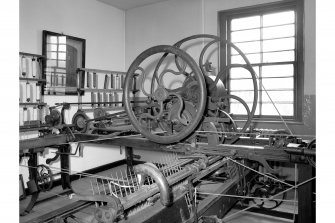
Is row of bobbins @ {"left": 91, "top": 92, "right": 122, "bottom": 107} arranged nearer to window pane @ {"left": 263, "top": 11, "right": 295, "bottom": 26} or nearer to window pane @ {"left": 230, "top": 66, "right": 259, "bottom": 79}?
window pane @ {"left": 230, "top": 66, "right": 259, "bottom": 79}

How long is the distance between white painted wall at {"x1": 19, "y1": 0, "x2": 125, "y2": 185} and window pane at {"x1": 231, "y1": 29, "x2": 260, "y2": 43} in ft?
8.37

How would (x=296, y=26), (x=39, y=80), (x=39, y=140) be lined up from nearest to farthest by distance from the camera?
(x=39, y=140) → (x=39, y=80) → (x=296, y=26)

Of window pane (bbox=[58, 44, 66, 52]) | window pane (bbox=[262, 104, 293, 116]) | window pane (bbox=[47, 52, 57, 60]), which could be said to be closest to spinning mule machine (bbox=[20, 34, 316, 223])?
window pane (bbox=[262, 104, 293, 116])

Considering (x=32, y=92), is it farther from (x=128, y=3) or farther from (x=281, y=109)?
(x=281, y=109)

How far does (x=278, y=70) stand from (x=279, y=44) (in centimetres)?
43

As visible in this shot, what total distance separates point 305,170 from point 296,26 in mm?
3001

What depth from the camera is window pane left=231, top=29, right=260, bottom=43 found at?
16.2ft

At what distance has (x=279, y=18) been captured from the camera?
4703 millimetres

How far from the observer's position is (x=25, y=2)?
14.4 ft

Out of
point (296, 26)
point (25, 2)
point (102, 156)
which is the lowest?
point (102, 156)

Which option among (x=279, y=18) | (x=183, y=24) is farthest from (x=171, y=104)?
(x=183, y=24)
